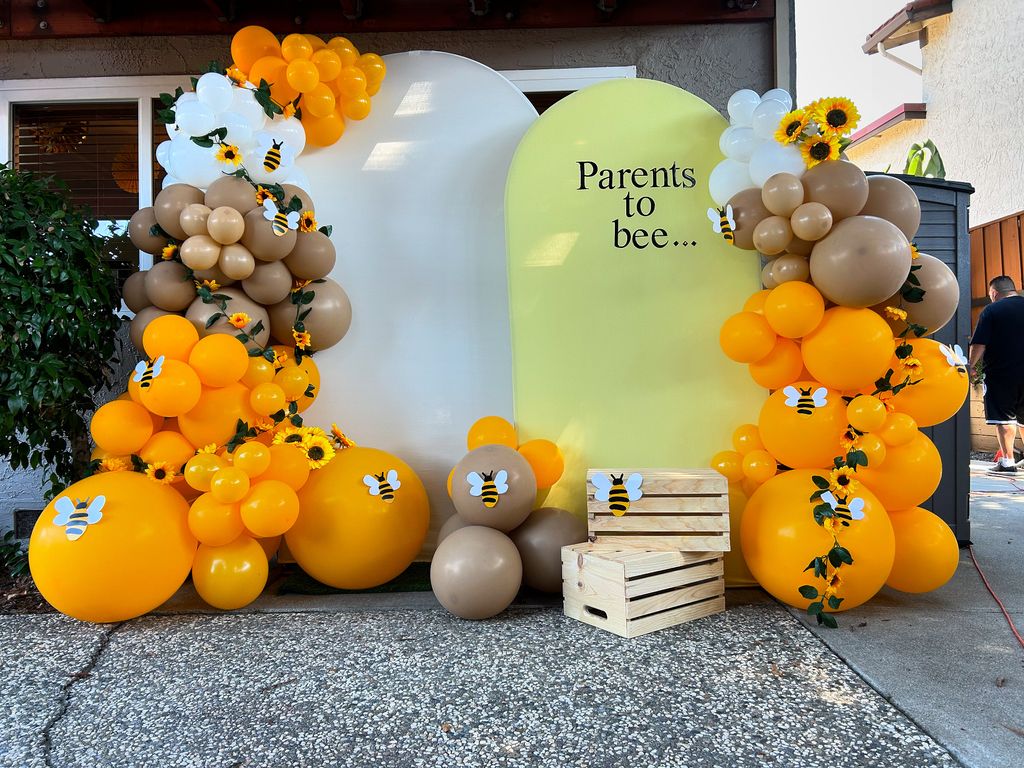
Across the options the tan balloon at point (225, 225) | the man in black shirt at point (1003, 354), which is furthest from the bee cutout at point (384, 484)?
the man in black shirt at point (1003, 354)

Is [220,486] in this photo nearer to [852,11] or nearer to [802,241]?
[802,241]

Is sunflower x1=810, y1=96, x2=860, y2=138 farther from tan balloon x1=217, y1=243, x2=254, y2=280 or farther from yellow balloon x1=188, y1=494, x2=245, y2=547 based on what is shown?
yellow balloon x1=188, y1=494, x2=245, y2=547

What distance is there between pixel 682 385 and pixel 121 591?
7.59 ft

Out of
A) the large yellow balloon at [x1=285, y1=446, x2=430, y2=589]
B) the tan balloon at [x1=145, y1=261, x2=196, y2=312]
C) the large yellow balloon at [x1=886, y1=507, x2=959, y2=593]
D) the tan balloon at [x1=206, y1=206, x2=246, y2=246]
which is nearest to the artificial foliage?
the tan balloon at [x1=145, y1=261, x2=196, y2=312]

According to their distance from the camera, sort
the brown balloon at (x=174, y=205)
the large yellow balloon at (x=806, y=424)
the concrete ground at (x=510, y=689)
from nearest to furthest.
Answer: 1. the concrete ground at (x=510, y=689)
2. the large yellow balloon at (x=806, y=424)
3. the brown balloon at (x=174, y=205)

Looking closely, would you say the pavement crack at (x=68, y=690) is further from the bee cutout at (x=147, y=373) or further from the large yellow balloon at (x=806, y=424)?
the large yellow balloon at (x=806, y=424)

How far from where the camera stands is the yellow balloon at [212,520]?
8.62ft

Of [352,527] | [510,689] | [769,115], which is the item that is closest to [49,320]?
[352,527]

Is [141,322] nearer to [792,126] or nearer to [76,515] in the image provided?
[76,515]

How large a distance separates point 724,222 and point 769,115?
44 centimetres

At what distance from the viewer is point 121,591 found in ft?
8.29

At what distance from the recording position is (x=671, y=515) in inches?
110

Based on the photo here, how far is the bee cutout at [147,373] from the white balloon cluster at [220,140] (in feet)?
2.63

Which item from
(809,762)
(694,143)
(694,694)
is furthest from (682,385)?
(809,762)
